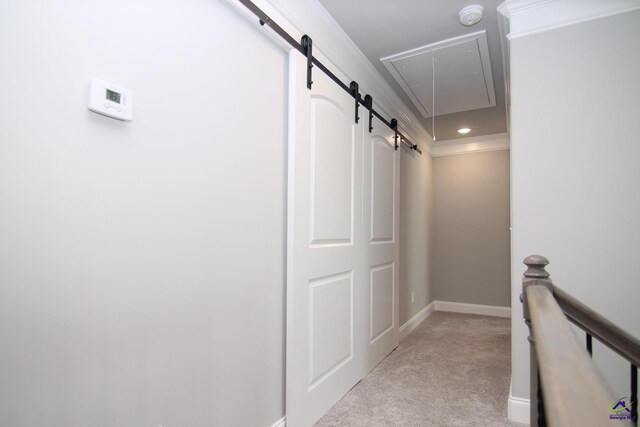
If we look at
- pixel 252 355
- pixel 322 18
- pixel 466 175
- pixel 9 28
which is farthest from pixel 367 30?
pixel 466 175

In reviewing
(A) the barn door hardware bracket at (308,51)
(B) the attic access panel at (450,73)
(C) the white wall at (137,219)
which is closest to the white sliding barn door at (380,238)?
(B) the attic access panel at (450,73)

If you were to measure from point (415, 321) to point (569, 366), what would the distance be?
3.61 meters

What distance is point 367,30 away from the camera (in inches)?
84.0

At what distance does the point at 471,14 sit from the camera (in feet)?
6.38

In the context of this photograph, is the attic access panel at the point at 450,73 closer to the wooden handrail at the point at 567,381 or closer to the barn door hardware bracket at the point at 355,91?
the barn door hardware bracket at the point at 355,91

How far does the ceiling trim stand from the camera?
5.76ft

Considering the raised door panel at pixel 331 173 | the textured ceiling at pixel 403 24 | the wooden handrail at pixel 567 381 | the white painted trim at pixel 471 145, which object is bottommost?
the wooden handrail at pixel 567 381

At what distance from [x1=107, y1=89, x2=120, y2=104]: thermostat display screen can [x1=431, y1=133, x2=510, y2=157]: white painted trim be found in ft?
14.1

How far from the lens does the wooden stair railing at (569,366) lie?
14.4 inches

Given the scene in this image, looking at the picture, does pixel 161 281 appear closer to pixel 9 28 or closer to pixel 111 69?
pixel 111 69

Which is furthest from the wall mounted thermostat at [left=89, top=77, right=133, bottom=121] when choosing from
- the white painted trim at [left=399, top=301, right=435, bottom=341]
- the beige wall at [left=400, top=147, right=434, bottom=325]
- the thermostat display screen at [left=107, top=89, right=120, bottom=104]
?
the white painted trim at [left=399, top=301, right=435, bottom=341]

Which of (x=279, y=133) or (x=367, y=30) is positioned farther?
(x=367, y=30)

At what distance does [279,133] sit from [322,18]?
2.50 ft

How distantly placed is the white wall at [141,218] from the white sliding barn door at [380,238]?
1001 mm
